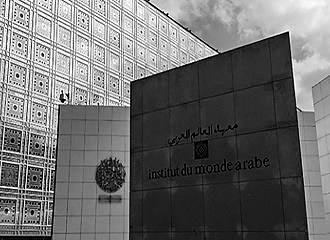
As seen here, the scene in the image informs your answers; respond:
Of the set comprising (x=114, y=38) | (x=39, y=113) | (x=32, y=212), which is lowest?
(x=32, y=212)

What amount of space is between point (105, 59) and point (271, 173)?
73.3 ft

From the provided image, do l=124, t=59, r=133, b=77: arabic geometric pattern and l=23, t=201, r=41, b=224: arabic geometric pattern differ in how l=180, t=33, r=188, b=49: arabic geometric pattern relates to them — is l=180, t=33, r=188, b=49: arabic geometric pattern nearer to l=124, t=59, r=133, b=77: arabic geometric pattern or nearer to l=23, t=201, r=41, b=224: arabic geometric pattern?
l=124, t=59, r=133, b=77: arabic geometric pattern

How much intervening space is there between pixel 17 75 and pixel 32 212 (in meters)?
8.37

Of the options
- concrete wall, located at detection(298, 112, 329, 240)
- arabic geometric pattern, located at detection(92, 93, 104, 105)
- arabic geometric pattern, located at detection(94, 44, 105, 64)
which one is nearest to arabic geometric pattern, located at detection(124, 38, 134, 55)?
arabic geometric pattern, located at detection(94, 44, 105, 64)

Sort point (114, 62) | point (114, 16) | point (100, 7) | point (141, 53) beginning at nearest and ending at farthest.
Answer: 1. point (100, 7)
2. point (114, 62)
3. point (114, 16)
4. point (141, 53)

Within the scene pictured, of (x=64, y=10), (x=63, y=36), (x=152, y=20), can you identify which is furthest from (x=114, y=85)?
(x=152, y=20)

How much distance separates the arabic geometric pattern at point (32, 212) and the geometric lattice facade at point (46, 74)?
6cm

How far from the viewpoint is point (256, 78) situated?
12.0 metres

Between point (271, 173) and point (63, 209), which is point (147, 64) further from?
point (271, 173)

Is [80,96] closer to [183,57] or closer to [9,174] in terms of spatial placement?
[9,174]

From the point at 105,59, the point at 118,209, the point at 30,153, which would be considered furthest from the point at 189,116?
the point at 105,59

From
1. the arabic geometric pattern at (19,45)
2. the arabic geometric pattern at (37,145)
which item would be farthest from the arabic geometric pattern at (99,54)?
the arabic geometric pattern at (37,145)

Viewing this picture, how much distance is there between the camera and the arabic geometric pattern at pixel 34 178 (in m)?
23.2

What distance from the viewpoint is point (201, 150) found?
12734mm
